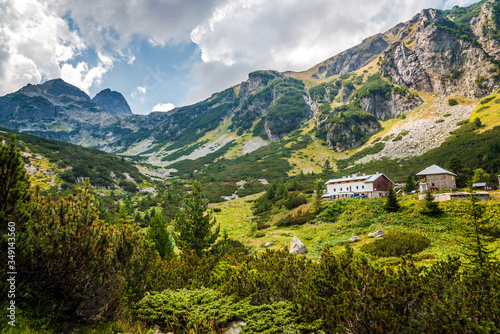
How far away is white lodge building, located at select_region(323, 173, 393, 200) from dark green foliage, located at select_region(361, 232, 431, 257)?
27848 mm

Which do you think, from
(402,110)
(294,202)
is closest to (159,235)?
(294,202)

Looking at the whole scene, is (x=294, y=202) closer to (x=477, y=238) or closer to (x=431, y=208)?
(x=431, y=208)

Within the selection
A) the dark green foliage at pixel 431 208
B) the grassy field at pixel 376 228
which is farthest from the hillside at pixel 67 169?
the dark green foliage at pixel 431 208

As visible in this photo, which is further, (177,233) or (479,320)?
(177,233)

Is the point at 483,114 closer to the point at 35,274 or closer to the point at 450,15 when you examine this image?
the point at 35,274

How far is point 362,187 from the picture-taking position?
4628 centimetres

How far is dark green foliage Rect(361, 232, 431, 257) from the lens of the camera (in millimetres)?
16531

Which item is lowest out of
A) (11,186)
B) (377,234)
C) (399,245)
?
(377,234)

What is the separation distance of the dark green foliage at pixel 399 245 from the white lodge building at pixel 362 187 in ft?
91.4

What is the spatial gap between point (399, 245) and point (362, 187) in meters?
31.3

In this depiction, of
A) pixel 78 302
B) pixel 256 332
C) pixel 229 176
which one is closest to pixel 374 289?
pixel 256 332

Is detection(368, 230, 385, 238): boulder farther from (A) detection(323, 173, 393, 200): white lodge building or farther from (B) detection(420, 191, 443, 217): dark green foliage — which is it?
(A) detection(323, 173, 393, 200): white lodge building

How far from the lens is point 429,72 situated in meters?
119

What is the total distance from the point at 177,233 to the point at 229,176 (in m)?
77.0
